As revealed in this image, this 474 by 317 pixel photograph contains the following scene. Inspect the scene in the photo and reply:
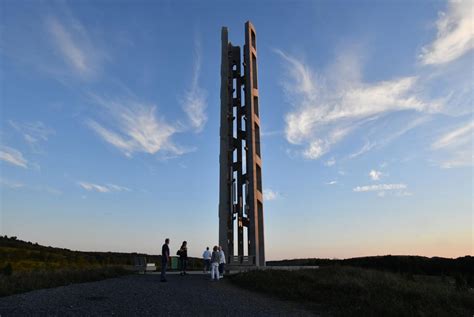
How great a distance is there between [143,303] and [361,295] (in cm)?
584

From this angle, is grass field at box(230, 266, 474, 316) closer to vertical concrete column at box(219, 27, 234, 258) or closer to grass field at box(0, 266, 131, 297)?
grass field at box(0, 266, 131, 297)

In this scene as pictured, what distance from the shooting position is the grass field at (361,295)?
33.2 ft

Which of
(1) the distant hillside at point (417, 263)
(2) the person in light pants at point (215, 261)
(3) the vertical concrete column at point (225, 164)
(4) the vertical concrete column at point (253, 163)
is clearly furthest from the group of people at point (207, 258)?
(1) the distant hillside at point (417, 263)

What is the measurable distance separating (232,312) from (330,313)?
235cm

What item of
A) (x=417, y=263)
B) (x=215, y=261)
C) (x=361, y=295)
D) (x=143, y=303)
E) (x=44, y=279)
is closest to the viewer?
(x=143, y=303)

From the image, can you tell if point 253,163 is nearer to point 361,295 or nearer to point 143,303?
point 361,295

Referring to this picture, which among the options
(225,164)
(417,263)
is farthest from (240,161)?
(417,263)

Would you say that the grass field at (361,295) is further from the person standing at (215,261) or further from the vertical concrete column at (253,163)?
the vertical concrete column at (253,163)

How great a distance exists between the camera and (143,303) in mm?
11109

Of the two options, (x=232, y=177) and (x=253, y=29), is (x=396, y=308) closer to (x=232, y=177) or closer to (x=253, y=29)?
(x=232, y=177)

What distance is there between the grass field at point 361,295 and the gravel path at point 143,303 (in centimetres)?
91

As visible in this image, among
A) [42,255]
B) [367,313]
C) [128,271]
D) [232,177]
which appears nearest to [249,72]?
[232,177]

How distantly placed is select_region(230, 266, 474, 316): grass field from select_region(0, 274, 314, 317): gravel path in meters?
0.91

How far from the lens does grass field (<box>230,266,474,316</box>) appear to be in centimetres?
1012
